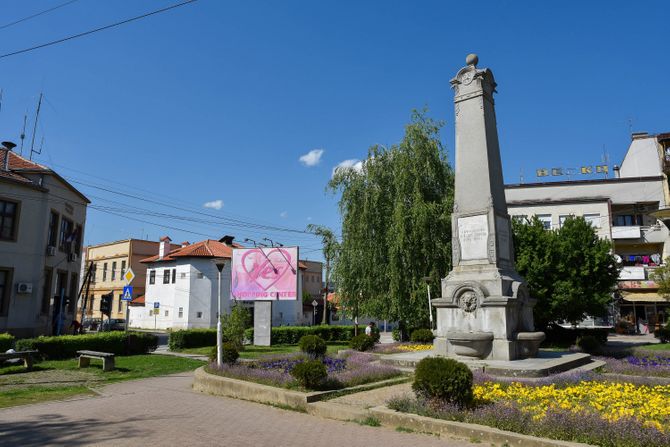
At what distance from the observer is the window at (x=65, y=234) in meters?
28.6

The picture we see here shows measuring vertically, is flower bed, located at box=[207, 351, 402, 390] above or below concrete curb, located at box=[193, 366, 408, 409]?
above

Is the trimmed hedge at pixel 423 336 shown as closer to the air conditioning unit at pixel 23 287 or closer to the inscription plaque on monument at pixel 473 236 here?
the inscription plaque on monument at pixel 473 236

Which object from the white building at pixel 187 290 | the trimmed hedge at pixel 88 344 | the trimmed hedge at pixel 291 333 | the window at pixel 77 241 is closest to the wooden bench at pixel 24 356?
the trimmed hedge at pixel 88 344

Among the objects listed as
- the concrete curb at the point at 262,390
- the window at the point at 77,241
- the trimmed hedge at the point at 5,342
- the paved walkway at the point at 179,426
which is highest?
the window at the point at 77,241

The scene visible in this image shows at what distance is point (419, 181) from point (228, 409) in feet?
58.5

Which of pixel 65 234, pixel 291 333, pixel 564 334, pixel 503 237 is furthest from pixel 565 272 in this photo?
pixel 65 234

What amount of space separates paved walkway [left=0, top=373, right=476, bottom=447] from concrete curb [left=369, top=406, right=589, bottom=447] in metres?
0.17

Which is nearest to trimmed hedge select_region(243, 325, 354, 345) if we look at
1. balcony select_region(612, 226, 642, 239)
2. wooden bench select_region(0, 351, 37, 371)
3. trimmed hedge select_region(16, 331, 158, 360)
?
trimmed hedge select_region(16, 331, 158, 360)

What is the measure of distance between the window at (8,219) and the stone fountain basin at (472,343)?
2318cm

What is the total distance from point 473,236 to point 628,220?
3483 cm

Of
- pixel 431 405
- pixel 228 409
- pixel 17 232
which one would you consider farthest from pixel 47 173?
pixel 431 405

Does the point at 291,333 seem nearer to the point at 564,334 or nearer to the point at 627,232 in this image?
the point at 564,334

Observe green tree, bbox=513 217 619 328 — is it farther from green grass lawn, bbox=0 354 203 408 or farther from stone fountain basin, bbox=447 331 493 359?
green grass lawn, bbox=0 354 203 408

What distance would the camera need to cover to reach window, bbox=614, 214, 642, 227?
135 feet
